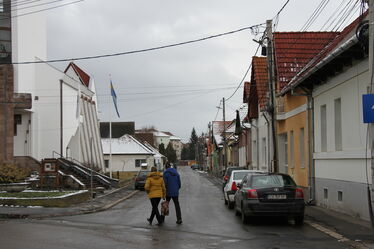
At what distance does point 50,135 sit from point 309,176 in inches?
940

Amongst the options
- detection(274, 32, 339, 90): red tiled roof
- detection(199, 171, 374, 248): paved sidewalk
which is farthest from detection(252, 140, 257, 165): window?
detection(199, 171, 374, 248): paved sidewalk

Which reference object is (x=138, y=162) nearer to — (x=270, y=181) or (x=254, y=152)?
(x=254, y=152)

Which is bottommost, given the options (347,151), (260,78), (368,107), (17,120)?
(347,151)

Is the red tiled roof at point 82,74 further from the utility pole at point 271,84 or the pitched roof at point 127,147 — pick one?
the utility pole at point 271,84

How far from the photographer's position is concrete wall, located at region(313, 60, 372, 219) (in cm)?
1383

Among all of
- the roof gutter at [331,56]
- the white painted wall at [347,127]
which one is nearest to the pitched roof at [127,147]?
the roof gutter at [331,56]

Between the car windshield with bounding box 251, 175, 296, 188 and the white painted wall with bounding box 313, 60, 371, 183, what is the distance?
2.06 metres

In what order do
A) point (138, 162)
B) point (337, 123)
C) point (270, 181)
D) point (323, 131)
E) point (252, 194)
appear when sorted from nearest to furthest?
point (252, 194)
point (270, 181)
point (337, 123)
point (323, 131)
point (138, 162)

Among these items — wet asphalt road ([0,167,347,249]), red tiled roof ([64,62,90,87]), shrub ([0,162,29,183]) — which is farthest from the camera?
red tiled roof ([64,62,90,87])

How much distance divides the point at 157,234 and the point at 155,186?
2.20 meters

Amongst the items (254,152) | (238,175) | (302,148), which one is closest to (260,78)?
(254,152)

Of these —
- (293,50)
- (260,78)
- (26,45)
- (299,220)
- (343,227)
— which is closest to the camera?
(343,227)

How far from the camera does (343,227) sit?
12.6m

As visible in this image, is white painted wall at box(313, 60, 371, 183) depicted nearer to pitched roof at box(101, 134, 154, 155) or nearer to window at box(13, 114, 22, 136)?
window at box(13, 114, 22, 136)
